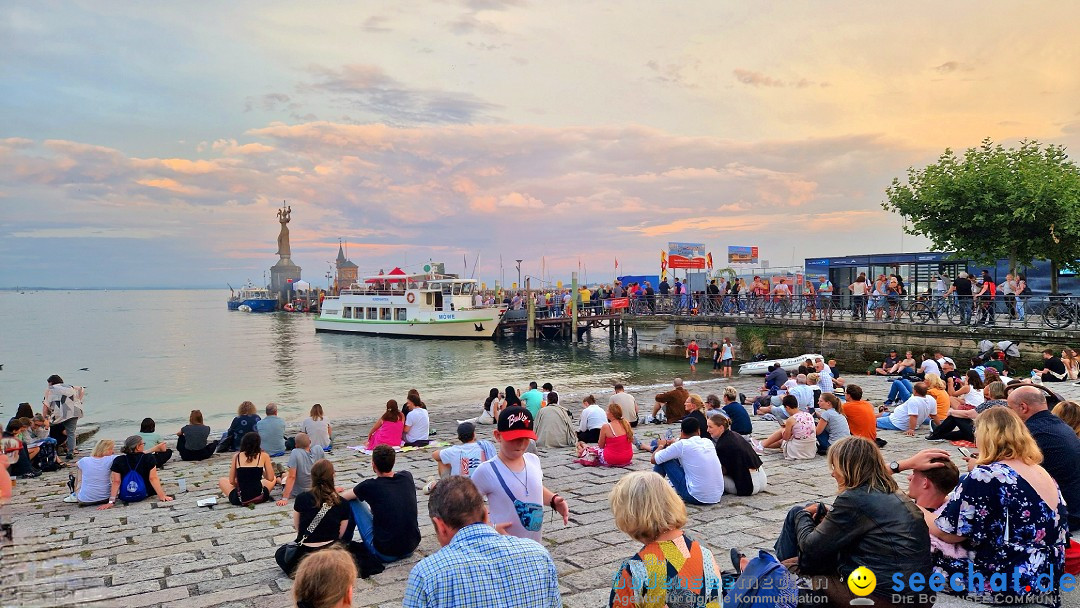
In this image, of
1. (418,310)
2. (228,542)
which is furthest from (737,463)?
(418,310)

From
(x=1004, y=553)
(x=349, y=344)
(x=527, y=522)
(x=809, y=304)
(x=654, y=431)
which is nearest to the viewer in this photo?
(x=1004, y=553)

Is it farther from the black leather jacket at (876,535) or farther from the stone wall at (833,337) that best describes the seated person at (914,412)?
the stone wall at (833,337)

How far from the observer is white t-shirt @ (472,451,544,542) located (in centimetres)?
429

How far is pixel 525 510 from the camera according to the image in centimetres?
435

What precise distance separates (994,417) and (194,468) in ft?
35.4

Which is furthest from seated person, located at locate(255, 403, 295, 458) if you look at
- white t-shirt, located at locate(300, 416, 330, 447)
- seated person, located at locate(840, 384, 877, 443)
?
seated person, located at locate(840, 384, 877, 443)

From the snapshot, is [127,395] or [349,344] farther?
[349,344]

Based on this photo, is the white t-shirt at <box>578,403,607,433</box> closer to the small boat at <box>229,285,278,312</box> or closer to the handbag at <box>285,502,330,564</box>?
the handbag at <box>285,502,330,564</box>

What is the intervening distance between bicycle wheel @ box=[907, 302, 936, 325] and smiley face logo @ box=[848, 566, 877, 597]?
21527 mm

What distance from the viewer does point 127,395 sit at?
27.3 metres

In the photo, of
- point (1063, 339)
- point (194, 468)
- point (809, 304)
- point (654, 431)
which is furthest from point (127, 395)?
point (1063, 339)

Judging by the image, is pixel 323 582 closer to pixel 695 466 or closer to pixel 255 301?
pixel 695 466

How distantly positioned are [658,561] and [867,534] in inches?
44.0

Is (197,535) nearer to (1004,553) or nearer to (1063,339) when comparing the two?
(1004,553)
